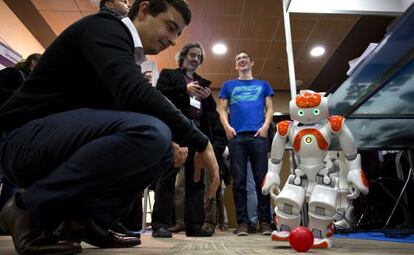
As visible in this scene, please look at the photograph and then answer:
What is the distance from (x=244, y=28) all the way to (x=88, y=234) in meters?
3.75

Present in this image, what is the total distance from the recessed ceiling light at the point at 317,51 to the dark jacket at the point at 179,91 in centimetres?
324

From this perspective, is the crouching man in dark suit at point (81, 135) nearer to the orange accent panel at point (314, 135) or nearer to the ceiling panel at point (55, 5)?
the orange accent panel at point (314, 135)

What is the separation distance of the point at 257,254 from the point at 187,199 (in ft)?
3.38

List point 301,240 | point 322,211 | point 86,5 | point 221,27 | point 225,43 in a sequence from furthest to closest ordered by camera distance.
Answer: point 225,43 → point 221,27 → point 86,5 → point 322,211 → point 301,240

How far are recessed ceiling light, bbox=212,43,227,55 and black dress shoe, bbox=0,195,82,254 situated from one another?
4151mm

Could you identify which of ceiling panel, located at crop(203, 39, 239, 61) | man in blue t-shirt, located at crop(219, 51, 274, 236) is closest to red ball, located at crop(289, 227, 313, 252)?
man in blue t-shirt, located at crop(219, 51, 274, 236)

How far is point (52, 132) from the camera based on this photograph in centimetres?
82

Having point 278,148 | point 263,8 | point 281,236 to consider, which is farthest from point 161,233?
point 263,8

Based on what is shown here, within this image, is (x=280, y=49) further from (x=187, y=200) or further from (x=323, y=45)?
(x=187, y=200)

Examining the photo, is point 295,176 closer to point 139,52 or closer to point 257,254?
point 257,254

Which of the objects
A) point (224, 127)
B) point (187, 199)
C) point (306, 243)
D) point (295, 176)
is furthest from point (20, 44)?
point (306, 243)

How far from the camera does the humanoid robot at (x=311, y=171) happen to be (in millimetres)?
1510

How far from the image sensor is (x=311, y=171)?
5.41 feet

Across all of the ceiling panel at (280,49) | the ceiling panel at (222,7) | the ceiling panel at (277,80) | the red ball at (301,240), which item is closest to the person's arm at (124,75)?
the red ball at (301,240)
